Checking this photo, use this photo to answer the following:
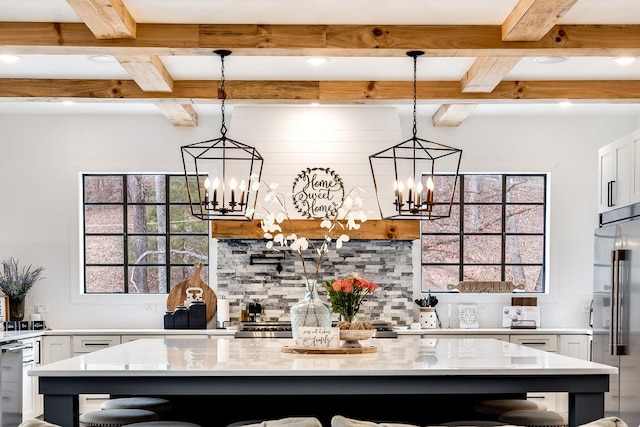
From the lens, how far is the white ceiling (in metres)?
4.51

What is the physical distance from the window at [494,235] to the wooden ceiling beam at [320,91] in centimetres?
210

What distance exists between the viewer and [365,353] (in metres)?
4.66

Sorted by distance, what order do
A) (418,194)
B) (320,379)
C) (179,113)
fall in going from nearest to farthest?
(320,379)
(418,194)
(179,113)

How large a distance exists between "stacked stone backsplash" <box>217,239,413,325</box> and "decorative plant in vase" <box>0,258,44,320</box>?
6.00 feet

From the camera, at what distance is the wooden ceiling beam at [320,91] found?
6355 mm

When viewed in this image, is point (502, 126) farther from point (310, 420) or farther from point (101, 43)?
point (310, 420)

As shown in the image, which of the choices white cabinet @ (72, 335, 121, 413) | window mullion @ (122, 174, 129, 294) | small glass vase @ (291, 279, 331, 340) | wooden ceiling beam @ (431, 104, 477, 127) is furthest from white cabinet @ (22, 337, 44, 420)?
wooden ceiling beam @ (431, 104, 477, 127)


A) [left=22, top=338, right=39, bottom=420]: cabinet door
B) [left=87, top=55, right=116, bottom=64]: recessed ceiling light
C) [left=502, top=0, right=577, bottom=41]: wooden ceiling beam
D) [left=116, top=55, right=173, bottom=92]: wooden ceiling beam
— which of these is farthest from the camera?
[left=22, top=338, right=39, bottom=420]: cabinet door

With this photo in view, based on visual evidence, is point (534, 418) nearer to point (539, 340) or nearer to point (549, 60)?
point (549, 60)

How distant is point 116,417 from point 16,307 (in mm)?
4119

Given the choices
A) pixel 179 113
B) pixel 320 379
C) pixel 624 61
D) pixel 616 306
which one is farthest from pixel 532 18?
pixel 179 113

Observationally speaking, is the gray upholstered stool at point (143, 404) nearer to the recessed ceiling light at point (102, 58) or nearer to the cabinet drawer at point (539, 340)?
the recessed ceiling light at point (102, 58)

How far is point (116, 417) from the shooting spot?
4.21 meters

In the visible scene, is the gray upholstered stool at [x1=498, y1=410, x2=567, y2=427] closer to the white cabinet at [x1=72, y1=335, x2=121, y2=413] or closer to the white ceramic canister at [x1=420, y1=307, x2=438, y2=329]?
the white ceramic canister at [x1=420, y1=307, x2=438, y2=329]
